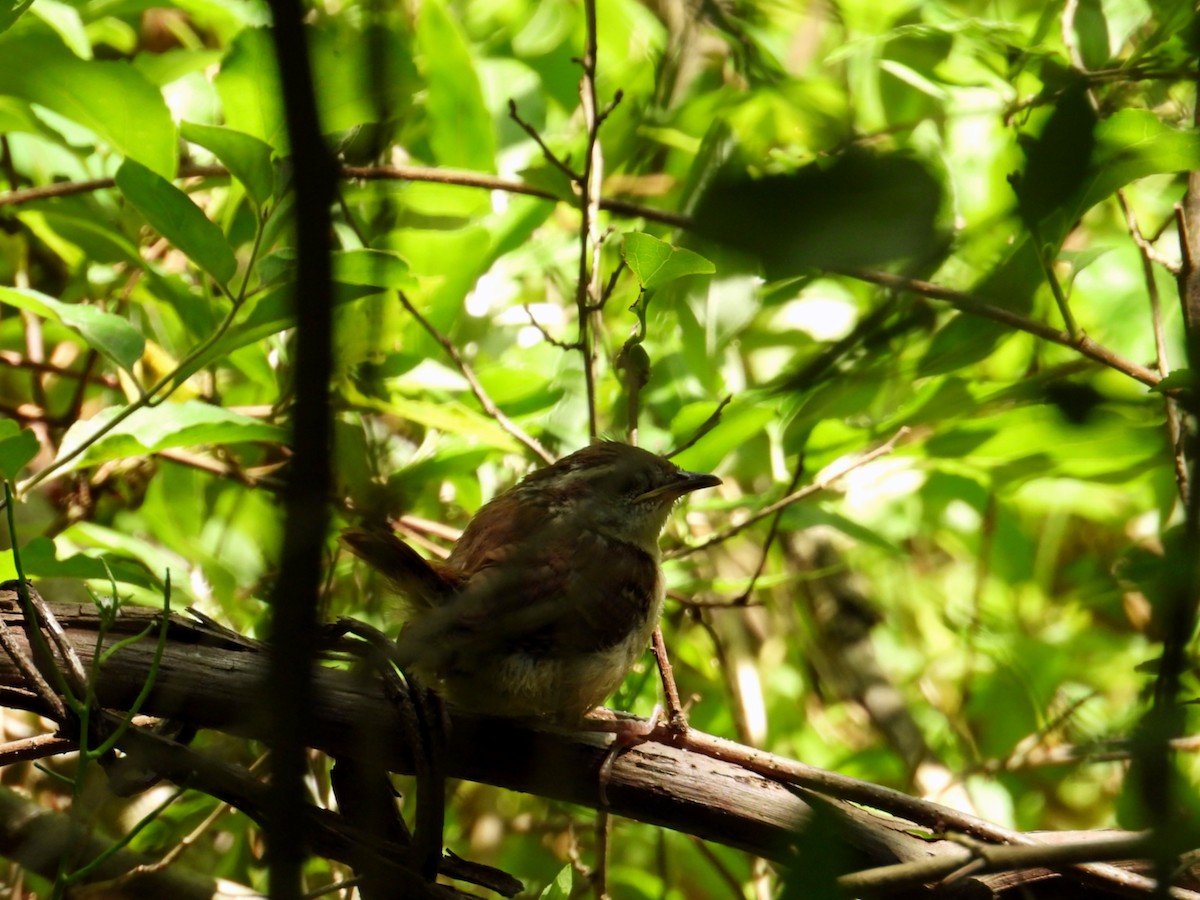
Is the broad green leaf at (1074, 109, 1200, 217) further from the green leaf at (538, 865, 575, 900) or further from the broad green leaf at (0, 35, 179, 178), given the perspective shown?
the broad green leaf at (0, 35, 179, 178)

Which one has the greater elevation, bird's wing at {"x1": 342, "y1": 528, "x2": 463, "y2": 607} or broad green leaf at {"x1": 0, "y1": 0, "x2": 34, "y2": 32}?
broad green leaf at {"x1": 0, "y1": 0, "x2": 34, "y2": 32}

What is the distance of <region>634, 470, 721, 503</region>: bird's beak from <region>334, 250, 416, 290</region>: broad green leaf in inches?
39.7

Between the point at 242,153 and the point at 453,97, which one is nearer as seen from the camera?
the point at 242,153

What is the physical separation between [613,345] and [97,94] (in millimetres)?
1522

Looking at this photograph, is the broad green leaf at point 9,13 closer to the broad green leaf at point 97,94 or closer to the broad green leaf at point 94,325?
the broad green leaf at point 97,94

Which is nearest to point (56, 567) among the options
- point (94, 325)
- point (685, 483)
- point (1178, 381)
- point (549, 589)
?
point (94, 325)

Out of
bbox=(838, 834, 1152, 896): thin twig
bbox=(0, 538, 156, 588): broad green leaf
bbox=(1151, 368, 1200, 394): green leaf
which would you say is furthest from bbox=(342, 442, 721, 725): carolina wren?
bbox=(1151, 368, 1200, 394): green leaf

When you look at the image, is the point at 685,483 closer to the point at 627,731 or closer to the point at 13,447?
the point at 627,731

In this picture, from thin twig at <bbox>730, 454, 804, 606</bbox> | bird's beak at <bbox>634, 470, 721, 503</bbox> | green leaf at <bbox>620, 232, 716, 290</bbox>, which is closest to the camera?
green leaf at <bbox>620, 232, 716, 290</bbox>

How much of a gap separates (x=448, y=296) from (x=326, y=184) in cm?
212

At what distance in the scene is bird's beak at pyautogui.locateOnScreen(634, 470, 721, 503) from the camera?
2.83 metres

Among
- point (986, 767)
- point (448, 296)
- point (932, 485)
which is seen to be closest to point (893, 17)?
point (932, 485)

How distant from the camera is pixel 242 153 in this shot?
6.95 feet

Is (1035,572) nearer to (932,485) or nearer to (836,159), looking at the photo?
(932,485)
